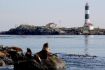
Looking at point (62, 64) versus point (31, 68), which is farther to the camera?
point (62, 64)

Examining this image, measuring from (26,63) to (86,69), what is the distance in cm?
873

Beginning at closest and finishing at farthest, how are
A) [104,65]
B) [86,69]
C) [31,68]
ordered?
[31,68]
[86,69]
[104,65]

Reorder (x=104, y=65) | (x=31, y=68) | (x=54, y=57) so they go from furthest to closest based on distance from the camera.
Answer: (x=104, y=65) → (x=54, y=57) → (x=31, y=68)

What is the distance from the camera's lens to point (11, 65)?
52.2 metres

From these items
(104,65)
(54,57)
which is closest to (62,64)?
(54,57)

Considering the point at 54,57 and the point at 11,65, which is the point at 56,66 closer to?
the point at 54,57

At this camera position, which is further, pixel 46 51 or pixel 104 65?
pixel 104 65

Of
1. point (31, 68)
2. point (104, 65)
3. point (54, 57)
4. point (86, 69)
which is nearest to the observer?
point (31, 68)

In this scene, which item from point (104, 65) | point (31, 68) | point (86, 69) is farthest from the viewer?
point (104, 65)

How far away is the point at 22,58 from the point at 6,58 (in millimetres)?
8330

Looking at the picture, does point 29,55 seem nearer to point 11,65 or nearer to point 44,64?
point 44,64

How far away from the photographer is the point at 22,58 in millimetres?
47250

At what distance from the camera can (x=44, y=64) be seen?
146 feet

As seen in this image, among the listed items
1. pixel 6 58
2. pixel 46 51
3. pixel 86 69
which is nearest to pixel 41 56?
pixel 46 51
